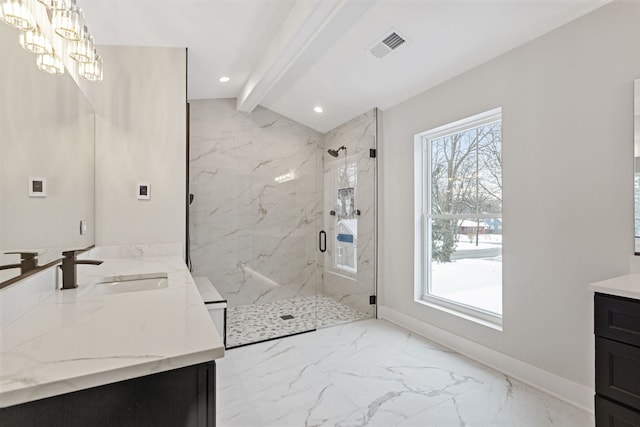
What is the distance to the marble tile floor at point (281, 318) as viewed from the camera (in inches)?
131

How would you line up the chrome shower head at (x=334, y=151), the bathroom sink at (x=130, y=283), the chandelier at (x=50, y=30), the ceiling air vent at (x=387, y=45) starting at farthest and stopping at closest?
the chrome shower head at (x=334, y=151) → the ceiling air vent at (x=387, y=45) → the bathroom sink at (x=130, y=283) → the chandelier at (x=50, y=30)

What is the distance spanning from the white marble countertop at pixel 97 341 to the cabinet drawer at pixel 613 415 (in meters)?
1.68

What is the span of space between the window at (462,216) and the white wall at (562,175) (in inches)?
7.1

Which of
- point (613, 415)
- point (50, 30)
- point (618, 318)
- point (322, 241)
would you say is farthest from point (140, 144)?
point (613, 415)

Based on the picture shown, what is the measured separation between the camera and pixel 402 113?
3.46 m

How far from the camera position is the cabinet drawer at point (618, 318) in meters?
1.38

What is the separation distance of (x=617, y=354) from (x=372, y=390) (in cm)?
135

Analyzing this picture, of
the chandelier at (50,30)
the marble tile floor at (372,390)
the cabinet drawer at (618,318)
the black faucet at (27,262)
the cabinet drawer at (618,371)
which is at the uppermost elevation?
the chandelier at (50,30)

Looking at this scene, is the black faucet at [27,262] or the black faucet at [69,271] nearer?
the black faucet at [27,262]

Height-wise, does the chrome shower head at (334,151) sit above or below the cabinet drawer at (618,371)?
above

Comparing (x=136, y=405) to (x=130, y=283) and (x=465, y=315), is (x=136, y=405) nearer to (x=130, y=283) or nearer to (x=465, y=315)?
(x=130, y=283)

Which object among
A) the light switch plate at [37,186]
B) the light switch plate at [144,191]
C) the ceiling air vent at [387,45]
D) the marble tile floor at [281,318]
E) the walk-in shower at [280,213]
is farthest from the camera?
the walk-in shower at [280,213]

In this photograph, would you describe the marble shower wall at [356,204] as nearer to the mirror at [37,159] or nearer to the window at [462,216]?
the window at [462,216]

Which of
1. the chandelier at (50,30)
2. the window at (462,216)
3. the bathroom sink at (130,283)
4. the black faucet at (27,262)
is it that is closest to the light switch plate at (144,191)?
the bathroom sink at (130,283)
